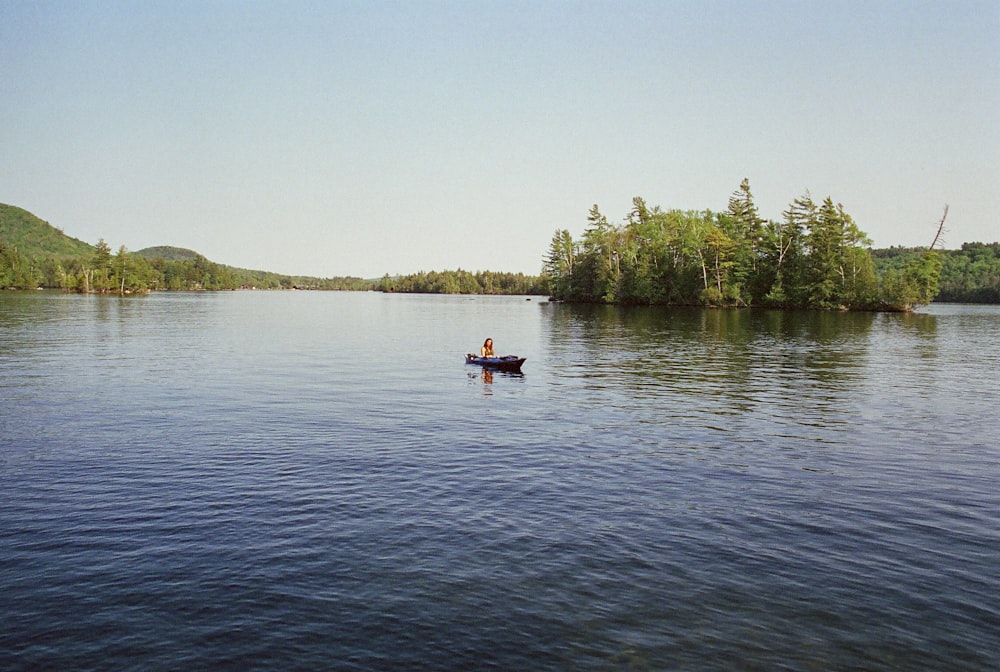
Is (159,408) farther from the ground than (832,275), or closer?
closer

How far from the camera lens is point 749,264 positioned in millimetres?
155750

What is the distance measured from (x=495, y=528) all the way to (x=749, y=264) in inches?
5919

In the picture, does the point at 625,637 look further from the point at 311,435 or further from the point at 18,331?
the point at 18,331

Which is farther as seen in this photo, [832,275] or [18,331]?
[832,275]

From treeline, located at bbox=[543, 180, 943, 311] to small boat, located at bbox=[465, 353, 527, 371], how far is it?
11079 cm

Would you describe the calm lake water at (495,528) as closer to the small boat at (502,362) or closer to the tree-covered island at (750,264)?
the small boat at (502,362)

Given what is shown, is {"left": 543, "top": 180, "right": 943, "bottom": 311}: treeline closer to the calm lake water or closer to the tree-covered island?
the tree-covered island

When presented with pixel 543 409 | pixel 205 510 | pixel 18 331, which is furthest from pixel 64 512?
pixel 18 331

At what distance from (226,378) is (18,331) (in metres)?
45.7

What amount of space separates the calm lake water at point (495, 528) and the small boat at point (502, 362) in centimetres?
901

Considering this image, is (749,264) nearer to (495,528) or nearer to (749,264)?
(749,264)

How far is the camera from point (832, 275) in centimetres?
14225

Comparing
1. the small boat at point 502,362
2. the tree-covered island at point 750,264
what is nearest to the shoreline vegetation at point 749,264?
the tree-covered island at point 750,264

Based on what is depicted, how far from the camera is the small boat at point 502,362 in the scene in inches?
1964
